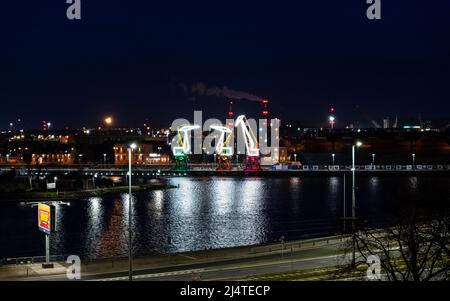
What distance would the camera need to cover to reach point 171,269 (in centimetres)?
803

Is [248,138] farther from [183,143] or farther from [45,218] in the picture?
[45,218]

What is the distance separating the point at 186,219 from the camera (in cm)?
1847

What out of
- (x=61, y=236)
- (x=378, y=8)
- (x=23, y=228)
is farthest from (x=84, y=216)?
(x=378, y=8)

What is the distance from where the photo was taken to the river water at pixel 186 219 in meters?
13.5

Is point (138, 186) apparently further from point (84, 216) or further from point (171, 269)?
point (171, 269)

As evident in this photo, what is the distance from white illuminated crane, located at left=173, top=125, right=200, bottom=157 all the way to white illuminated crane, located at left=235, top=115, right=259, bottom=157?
11.7 feet

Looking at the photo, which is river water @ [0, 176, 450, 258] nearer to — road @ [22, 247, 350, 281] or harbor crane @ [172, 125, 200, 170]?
road @ [22, 247, 350, 281]

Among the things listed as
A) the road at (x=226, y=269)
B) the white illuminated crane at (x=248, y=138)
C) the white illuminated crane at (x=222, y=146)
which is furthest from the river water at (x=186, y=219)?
the white illuminated crane at (x=222, y=146)

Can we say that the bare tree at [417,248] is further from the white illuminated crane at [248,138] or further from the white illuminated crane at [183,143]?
the white illuminated crane at [183,143]

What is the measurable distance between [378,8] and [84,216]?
47.5 feet

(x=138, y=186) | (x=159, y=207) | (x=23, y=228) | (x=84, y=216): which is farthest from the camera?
(x=138, y=186)

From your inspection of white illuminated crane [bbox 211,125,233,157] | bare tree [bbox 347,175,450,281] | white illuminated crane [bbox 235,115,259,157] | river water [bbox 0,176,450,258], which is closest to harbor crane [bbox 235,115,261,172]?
white illuminated crane [bbox 235,115,259,157]

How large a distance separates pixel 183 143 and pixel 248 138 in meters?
5.31
